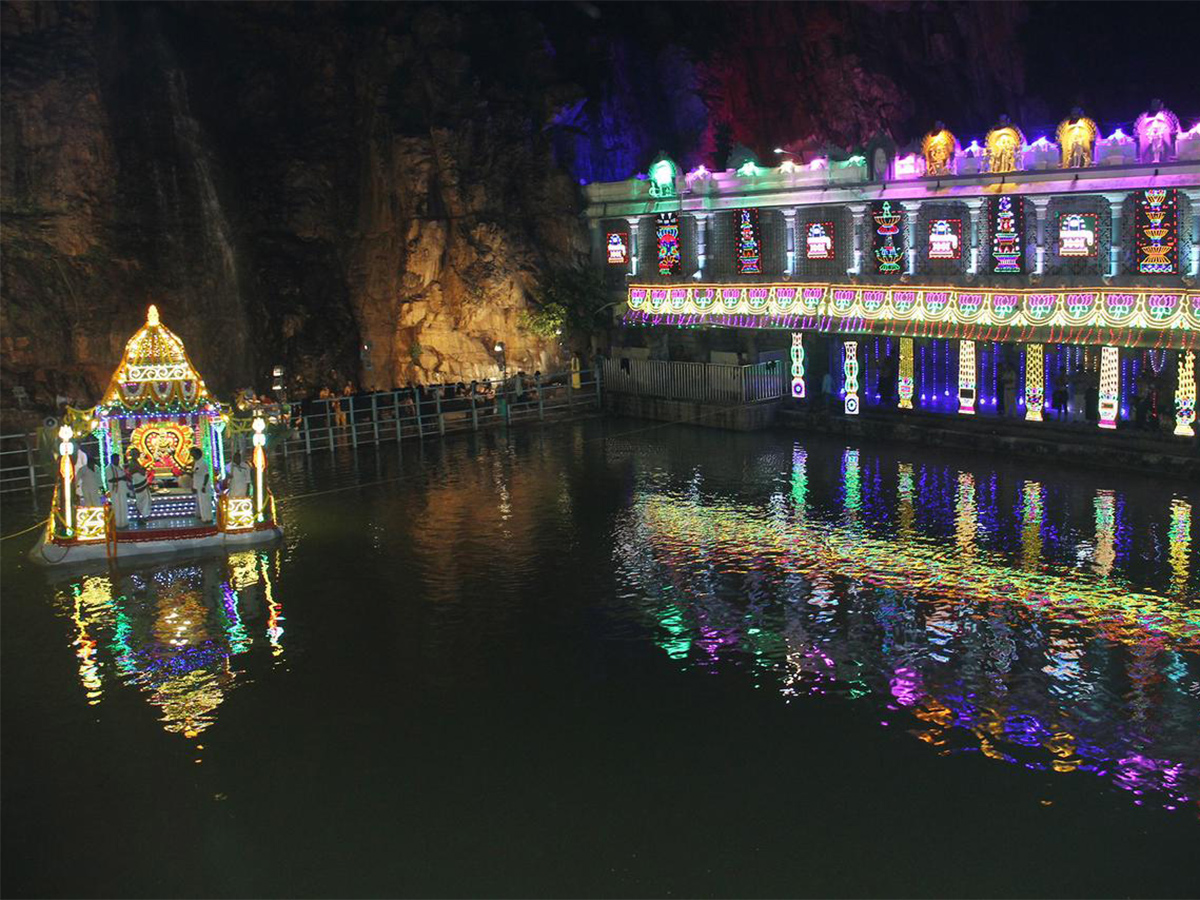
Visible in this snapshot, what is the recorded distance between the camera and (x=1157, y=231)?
29484 mm

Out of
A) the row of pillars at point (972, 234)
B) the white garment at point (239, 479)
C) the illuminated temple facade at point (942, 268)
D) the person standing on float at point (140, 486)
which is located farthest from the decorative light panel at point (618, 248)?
the person standing on float at point (140, 486)

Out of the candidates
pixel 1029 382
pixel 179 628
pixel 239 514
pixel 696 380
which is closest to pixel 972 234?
pixel 1029 382

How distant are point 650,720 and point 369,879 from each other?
484 cm

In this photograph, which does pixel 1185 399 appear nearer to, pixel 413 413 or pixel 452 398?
pixel 452 398

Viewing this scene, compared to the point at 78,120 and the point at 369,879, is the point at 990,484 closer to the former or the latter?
the point at 369,879

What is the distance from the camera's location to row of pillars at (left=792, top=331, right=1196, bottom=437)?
97.5 feet

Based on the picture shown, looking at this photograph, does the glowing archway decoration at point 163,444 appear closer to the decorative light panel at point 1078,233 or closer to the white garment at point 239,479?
the white garment at point 239,479

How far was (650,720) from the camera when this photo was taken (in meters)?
16.5

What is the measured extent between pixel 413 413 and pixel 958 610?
22614mm

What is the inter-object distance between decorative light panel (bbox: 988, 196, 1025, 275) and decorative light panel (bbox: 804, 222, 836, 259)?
17.2ft

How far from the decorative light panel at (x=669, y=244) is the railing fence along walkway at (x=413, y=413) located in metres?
Answer: 4.53

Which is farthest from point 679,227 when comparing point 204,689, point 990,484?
point 204,689

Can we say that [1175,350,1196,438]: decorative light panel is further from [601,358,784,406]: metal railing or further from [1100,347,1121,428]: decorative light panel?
[601,358,784,406]: metal railing

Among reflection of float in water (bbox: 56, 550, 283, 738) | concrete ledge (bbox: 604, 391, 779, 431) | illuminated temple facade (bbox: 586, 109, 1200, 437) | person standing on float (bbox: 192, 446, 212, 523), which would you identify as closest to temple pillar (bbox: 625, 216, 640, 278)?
illuminated temple facade (bbox: 586, 109, 1200, 437)
